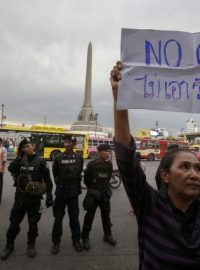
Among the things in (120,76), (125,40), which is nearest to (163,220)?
(120,76)

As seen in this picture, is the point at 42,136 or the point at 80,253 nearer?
the point at 80,253

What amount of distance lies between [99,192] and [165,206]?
3873 mm

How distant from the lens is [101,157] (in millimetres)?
6027

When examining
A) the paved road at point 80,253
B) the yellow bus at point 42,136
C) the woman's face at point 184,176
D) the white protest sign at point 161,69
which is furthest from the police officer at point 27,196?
the yellow bus at point 42,136

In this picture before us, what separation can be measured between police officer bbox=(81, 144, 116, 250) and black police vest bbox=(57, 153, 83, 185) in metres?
0.31

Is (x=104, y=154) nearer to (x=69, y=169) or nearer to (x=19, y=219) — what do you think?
(x=69, y=169)

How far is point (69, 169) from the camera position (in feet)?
18.1

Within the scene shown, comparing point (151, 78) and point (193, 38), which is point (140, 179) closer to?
point (151, 78)

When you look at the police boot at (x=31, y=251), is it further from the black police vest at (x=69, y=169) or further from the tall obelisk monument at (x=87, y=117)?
the tall obelisk monument at (x=87, y=117)

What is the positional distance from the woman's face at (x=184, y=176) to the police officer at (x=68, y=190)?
140 inches

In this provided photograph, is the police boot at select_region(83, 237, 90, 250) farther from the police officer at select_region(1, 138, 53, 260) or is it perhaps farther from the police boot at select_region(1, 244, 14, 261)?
the police boot at select_region(1, 244, 14, 261)

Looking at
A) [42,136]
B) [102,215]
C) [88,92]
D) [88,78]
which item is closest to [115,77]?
[102,215]

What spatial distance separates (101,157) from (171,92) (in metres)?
3.70

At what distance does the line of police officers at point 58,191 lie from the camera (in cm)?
502
